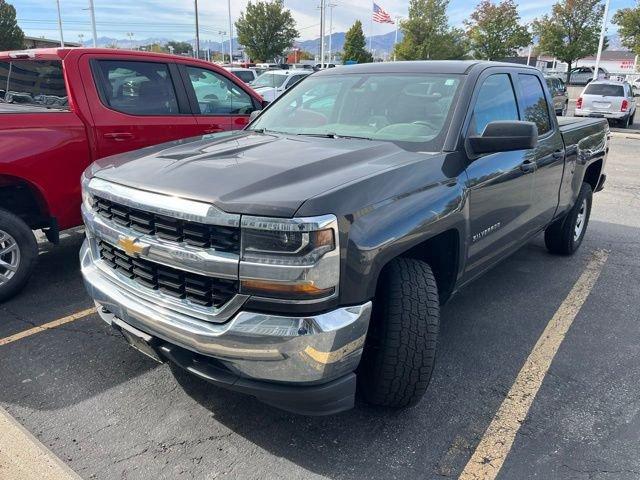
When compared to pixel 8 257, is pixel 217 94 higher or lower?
higher

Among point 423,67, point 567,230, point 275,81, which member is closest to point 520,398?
point 423,67

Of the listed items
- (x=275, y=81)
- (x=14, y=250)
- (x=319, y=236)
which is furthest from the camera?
(x=275, y=81)

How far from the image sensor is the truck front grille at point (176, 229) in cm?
222

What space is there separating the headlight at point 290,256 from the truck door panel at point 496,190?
1.27 m

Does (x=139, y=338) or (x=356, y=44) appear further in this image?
(x=356, y=44)

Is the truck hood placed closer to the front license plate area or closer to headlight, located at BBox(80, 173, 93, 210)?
headlight, located at BBox(80, 173, 93, 210)

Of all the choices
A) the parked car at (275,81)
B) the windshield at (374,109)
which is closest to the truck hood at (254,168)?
the windshield at (374,109)

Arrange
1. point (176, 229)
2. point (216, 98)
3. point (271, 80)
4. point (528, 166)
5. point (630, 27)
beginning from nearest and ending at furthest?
point (176, 229) → point (528, 166) → point (216, 98) → point (271, 80) → point (630, 27)

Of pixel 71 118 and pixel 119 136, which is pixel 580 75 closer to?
pixel 119 136

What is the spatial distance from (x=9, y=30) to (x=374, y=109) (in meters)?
46.6

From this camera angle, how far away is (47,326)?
3.81 meters

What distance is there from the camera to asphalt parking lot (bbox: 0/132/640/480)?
251 centimetres

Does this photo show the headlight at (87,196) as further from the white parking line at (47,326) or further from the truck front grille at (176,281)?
the white parking line at (47,326)

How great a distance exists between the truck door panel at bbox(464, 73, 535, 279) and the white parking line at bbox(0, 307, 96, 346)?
280 centimetres
